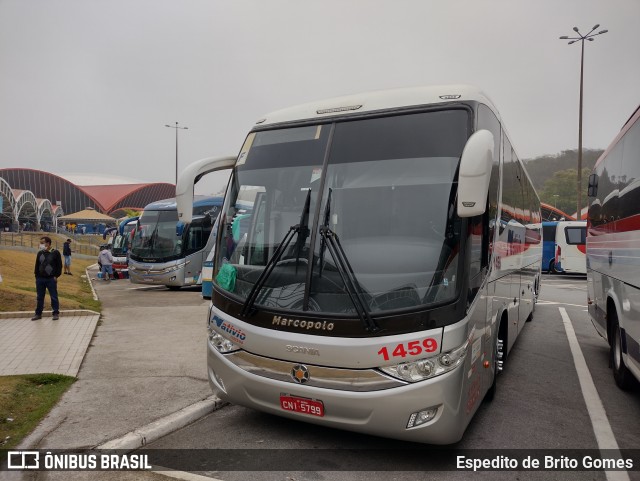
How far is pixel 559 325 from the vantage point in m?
11.1

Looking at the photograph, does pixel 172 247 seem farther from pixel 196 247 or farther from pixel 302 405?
pixel 302 405

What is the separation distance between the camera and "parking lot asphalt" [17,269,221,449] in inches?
177

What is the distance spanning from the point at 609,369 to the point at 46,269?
10.6 m

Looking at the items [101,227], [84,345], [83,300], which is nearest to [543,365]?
[84,345]

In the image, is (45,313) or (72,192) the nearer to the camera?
(45,313)

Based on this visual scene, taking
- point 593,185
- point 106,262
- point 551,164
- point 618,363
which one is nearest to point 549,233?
point 593,185

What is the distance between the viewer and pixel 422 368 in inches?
143

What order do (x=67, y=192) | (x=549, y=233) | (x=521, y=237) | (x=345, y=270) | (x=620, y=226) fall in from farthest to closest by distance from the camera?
(x=67, y=192) < (x=549, y=233) < (x=521, y=237) < (x=620, y=226) < (x=345, y=270)

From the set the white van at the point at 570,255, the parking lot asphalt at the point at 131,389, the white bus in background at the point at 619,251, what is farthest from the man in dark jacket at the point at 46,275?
the white van at the point at 570,255

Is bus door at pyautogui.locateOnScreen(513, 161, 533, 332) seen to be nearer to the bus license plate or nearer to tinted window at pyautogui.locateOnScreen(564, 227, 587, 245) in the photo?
tinted window at pyautogui.locateOnScreen(564, 227, 587, 245)

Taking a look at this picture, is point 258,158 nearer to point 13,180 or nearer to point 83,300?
point 83,300

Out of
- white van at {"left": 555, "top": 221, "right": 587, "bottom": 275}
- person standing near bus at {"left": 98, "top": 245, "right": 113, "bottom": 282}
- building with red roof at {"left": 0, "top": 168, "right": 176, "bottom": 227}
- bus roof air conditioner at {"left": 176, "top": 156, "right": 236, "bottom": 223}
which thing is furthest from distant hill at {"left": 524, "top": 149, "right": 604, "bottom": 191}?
bus roof air conditioner at {"left": 176, "top": 156, "right": 236, "bottom": 223}

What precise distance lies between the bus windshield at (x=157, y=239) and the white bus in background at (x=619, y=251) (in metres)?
14.4

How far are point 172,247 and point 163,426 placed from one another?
14540 mm
